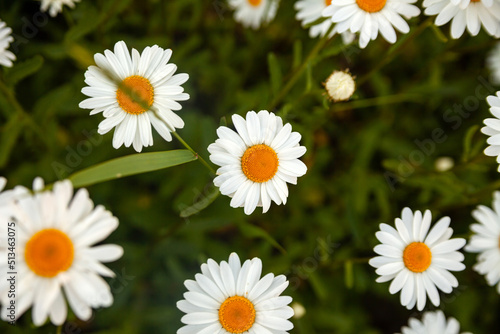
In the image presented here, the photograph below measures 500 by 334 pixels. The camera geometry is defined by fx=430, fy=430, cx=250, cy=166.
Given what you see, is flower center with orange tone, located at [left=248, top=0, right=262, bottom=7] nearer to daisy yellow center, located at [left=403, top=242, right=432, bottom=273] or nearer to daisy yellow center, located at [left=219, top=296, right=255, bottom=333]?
Result: daisy yellow center, located at [left=403, top=242, right=432, bottom=273]

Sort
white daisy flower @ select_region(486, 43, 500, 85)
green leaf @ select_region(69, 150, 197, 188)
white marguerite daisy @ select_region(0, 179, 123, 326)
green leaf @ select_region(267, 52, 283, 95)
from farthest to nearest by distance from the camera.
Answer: white daisy flower @ select_region(486, 43, 500, 85) < green leaf @ select_region(267, 52, 283, 95) < green leaf @ select_region(69, 150, 197, 188) < white marguerite daisy @ select_region(0, 179, 123, 326)

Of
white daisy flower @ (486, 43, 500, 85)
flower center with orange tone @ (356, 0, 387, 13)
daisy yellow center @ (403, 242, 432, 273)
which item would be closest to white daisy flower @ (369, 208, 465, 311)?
daisy yellow center @ (403, 242, 432, 273)

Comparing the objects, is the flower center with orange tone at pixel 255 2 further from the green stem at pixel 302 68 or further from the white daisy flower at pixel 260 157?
the white daisy flower at pixel 260 157

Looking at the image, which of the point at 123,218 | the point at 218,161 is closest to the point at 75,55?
the point at 123,218

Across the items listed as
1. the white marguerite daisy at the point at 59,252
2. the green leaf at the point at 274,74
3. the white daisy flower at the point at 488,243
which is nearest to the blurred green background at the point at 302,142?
the green leaf at the point at 274,74

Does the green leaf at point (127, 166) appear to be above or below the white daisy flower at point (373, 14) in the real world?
below

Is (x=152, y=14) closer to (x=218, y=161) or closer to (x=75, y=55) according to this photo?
(x=75, y=55)
